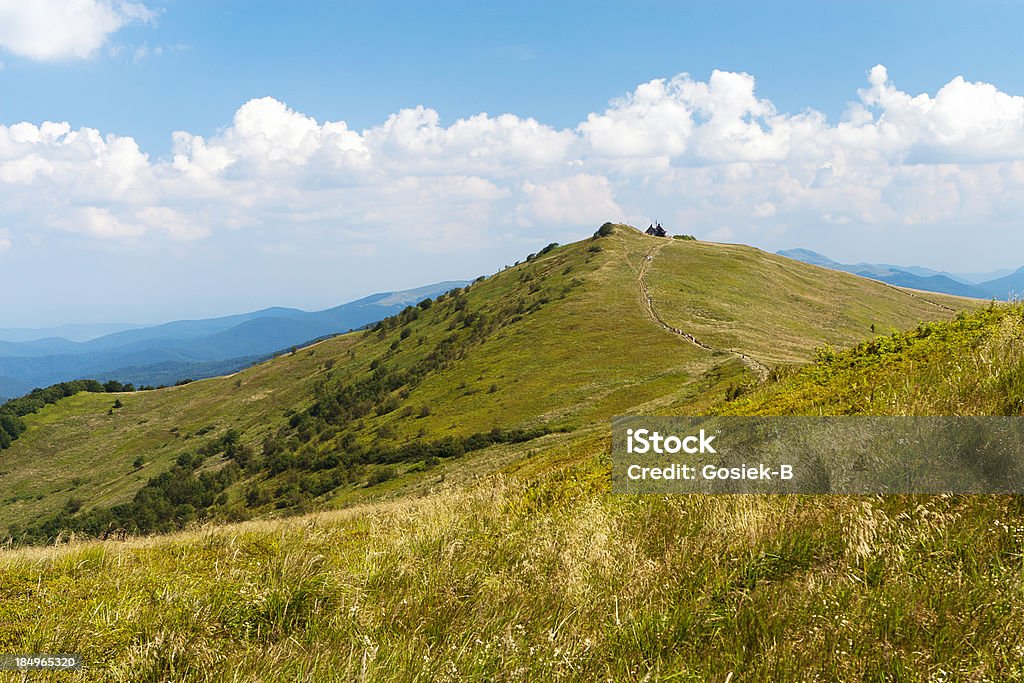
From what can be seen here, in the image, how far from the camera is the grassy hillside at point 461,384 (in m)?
56.7

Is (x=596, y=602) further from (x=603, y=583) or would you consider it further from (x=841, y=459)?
(x=841, y=459)

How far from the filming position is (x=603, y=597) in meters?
4.55

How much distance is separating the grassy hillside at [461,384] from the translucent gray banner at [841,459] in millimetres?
22789

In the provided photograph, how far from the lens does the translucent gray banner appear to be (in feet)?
16.6

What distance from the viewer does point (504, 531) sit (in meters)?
6.55

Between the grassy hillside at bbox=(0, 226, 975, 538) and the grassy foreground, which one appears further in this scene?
the grassy hillside at bbox=(0, 226, 975, 538)

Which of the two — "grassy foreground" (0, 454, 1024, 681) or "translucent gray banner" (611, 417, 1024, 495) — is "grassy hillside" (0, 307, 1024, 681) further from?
"translucent gray banner" (611, 417, 1024, 495)

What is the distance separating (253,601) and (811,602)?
4251 millimetres

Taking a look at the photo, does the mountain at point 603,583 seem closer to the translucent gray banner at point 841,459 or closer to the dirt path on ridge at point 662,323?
the translucent gray banner at point 841,459

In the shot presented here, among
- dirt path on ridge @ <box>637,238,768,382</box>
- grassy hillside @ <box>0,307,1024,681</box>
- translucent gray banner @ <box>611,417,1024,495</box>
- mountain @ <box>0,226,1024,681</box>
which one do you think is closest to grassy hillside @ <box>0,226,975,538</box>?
dirt path on ridge @ <box>637,238,768,382</box>

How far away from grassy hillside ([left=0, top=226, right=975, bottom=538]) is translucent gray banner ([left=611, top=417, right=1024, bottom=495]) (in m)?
22.8

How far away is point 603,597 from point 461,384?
75.3 m

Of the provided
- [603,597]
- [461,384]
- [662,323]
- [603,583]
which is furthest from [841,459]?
[461,384]

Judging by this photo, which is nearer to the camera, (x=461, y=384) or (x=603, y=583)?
(x=603, y=583)
